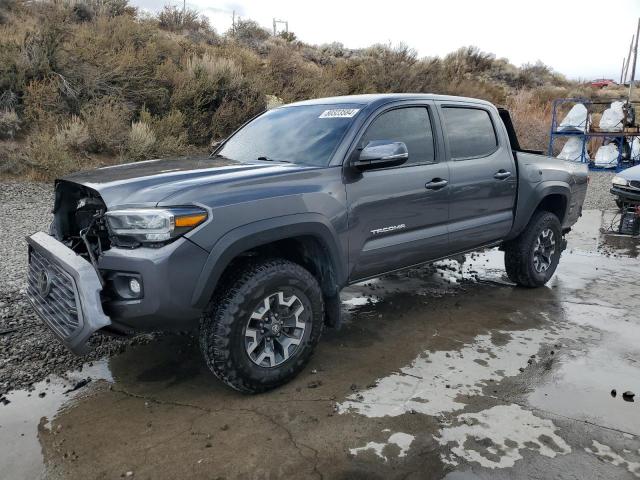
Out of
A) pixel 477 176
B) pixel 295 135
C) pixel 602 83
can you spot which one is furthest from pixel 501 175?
pixel 602 83

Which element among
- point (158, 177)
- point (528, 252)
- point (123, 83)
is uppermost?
point (123, 83)

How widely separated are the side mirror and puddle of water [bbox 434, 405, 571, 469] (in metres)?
1.67

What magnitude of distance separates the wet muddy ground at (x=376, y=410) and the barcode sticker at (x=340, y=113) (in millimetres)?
1722

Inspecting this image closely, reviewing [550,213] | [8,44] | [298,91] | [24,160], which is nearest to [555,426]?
[550,213]

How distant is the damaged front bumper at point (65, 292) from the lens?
2.79 meters

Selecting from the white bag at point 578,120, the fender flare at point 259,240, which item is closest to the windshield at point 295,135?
the fender flare at point 259,240

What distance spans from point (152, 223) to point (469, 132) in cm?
309

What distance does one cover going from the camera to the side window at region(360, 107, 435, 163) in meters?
3.99

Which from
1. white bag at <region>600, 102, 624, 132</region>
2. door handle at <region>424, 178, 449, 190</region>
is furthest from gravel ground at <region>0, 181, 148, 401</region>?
white bag at <region>600, 102, 624, 132</region>

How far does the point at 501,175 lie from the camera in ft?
16.1

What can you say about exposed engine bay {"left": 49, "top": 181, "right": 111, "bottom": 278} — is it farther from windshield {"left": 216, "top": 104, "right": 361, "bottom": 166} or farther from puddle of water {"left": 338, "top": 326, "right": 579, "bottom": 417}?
puddle of water {"left": 338, "top": 326, "right": 579, "bottom": 417}

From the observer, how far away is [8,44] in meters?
11.3

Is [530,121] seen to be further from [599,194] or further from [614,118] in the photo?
[599,194]

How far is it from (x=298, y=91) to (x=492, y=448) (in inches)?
549
